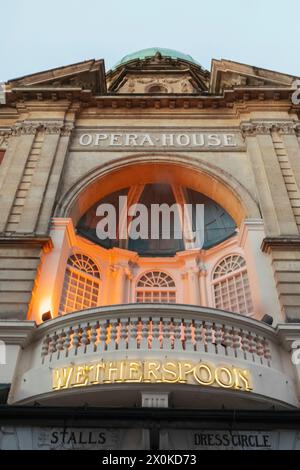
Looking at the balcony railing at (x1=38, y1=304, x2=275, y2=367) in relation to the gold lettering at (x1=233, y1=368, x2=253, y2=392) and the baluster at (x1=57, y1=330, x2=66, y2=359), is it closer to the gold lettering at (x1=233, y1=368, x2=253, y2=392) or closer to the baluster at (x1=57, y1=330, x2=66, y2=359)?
the baluster at (x1=57, y1=330, x2=66, y2=359)

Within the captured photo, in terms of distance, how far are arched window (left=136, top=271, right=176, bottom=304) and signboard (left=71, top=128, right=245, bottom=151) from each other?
543cm

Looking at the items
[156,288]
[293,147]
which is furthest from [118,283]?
[293,147]

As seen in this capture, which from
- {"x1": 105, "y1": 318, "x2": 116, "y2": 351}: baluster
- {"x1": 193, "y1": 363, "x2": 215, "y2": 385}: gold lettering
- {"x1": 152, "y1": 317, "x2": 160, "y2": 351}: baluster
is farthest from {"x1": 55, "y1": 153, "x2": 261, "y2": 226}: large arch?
{"x1": 193, "y1": 363, "x2": 215, "y2": 385}: gold lettering

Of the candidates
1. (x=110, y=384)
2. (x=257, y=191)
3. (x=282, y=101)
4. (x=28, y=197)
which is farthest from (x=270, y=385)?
(x=282, y=101)

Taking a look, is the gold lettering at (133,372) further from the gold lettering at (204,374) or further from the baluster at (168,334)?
the gold lettering at (204,374)

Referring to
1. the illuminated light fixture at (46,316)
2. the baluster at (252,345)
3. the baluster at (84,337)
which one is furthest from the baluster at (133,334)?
the baluster at (252,345)

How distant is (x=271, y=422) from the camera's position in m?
9.38

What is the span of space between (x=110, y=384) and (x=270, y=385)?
3.81m

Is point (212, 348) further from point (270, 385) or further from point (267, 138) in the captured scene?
point (267, 138)

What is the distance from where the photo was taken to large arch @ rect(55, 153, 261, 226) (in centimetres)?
1597

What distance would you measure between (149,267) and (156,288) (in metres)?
1.18

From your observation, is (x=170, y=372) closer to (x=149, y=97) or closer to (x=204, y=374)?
(x=204, y=374)

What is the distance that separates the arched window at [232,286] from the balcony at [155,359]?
362 centimetres

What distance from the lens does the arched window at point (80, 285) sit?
1483 cm
